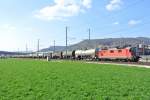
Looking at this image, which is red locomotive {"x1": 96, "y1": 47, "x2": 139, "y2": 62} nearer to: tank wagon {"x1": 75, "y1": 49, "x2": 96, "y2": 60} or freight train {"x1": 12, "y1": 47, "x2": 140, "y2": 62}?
freight train {"x1": 12, "y1": 47, "x2": 140, "y2": 62}

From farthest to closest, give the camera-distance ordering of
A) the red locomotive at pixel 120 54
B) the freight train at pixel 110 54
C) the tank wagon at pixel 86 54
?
the tank wagon at pixel 86 54, the freight train at pixel 110 54, the red locomotive at pixel 120 54

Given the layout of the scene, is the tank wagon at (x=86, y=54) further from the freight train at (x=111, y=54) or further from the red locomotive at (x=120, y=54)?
the red locomotive at (x=120, y=54)

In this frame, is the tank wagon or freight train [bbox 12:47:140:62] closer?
freight train [bbox 12:47:140:62]

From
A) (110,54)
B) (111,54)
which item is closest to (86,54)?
(110,54)

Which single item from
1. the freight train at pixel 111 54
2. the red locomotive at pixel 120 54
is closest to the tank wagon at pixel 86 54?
the freight train at pixel 111 54

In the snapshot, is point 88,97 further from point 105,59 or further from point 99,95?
point 105,59

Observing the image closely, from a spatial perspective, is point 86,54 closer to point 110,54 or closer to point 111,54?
point 110,54

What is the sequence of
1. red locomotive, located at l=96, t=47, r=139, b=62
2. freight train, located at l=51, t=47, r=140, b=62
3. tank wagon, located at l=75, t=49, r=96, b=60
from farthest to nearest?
tank wagon, located at l=75, t=49, r=96, b=60, freight train, located at l=51, t=47, r=140, b=62, red locomotive, located at l=96, t=47, r=139, b=62

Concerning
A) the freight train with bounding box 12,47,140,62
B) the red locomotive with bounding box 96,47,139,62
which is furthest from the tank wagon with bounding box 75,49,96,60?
the red locomotive with bounding box 96,47,139,62

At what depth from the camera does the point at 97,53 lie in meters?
86.1

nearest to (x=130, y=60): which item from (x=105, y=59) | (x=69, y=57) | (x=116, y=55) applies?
(x=116, y=55)

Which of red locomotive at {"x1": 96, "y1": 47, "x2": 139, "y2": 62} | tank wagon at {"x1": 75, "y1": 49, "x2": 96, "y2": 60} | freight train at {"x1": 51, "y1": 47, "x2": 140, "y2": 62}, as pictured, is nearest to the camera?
red locomotive at {"x1": 96, "y1": 47, "x2": 139, "y2": 62}

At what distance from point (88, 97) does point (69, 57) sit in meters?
96.2

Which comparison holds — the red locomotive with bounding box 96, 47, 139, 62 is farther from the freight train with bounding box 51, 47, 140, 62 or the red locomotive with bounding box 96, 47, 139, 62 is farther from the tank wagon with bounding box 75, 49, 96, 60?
the tank wagon with bounding box 75, 49, 96, 60
